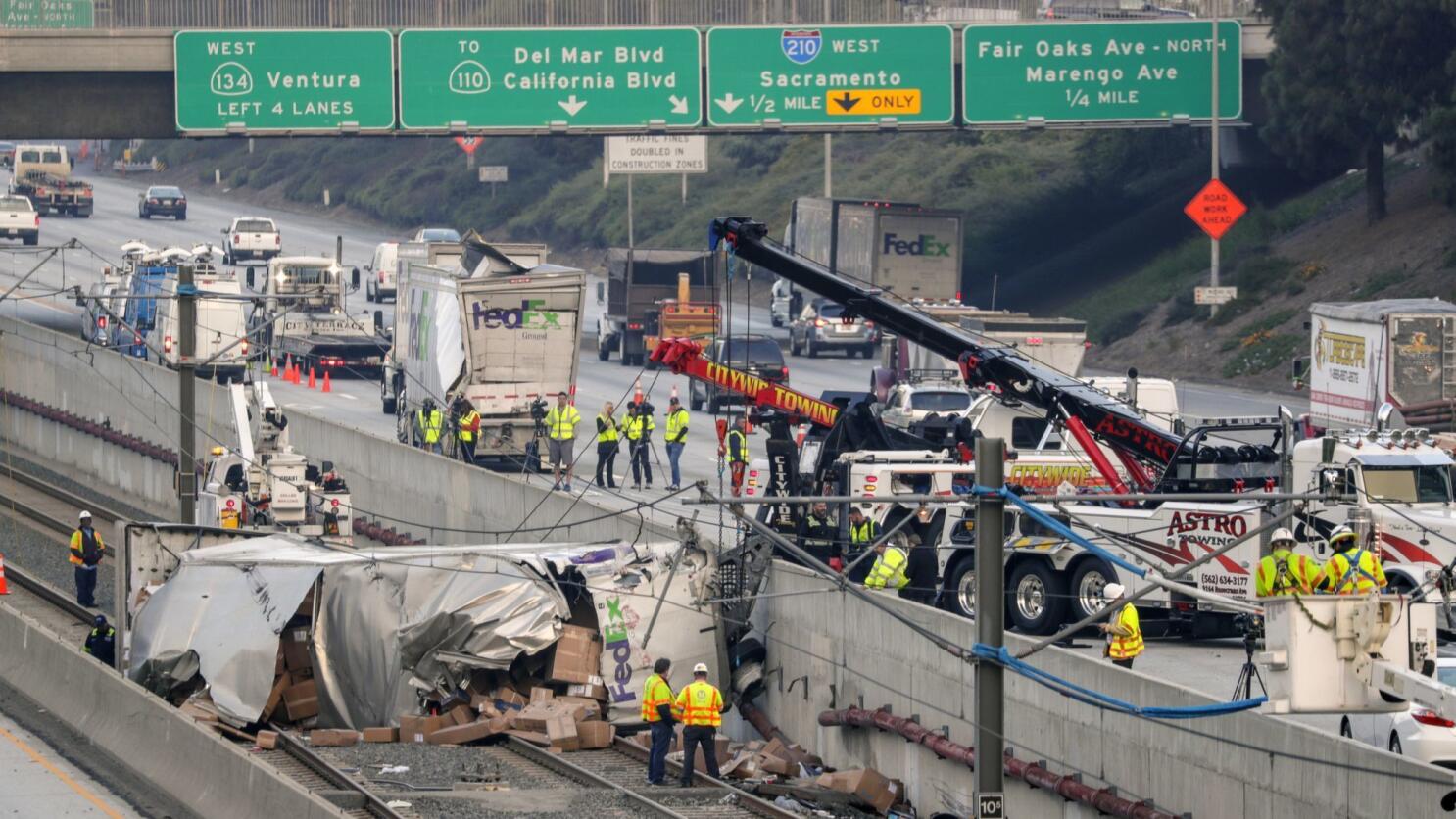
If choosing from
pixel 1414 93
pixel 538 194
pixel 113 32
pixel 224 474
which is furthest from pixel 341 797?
pixel 538 194

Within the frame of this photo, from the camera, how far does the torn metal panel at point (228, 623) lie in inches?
1089

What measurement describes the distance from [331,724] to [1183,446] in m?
11.0

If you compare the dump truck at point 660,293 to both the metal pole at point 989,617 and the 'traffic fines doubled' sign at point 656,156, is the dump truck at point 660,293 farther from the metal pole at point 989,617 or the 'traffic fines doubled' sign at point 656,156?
the metal pole at point 989,617

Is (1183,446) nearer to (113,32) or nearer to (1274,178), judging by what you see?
(113,32)

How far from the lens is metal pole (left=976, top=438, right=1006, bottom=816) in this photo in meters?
16.7

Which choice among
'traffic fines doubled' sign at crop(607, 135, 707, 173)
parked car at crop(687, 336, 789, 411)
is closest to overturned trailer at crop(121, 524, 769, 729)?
parked car at crop(687, 336, 789, 411)

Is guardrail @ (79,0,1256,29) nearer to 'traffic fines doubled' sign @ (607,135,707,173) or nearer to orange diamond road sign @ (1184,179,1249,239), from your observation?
'traffic fines doubled' sign @ (607,135,707,173)

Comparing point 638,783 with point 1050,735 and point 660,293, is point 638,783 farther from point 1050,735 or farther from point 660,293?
point 660,293

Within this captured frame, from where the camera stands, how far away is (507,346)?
43375 millimetres

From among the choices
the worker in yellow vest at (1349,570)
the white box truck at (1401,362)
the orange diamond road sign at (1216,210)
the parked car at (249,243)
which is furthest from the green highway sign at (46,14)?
the worker in yellow vest at (1349,570)

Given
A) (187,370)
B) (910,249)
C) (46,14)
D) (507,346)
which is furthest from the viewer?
(46,14)

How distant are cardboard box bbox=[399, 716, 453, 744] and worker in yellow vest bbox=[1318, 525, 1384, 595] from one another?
11319 mm

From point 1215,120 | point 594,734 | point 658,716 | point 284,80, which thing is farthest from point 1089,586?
point 284,80

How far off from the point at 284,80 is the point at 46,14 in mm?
14292
